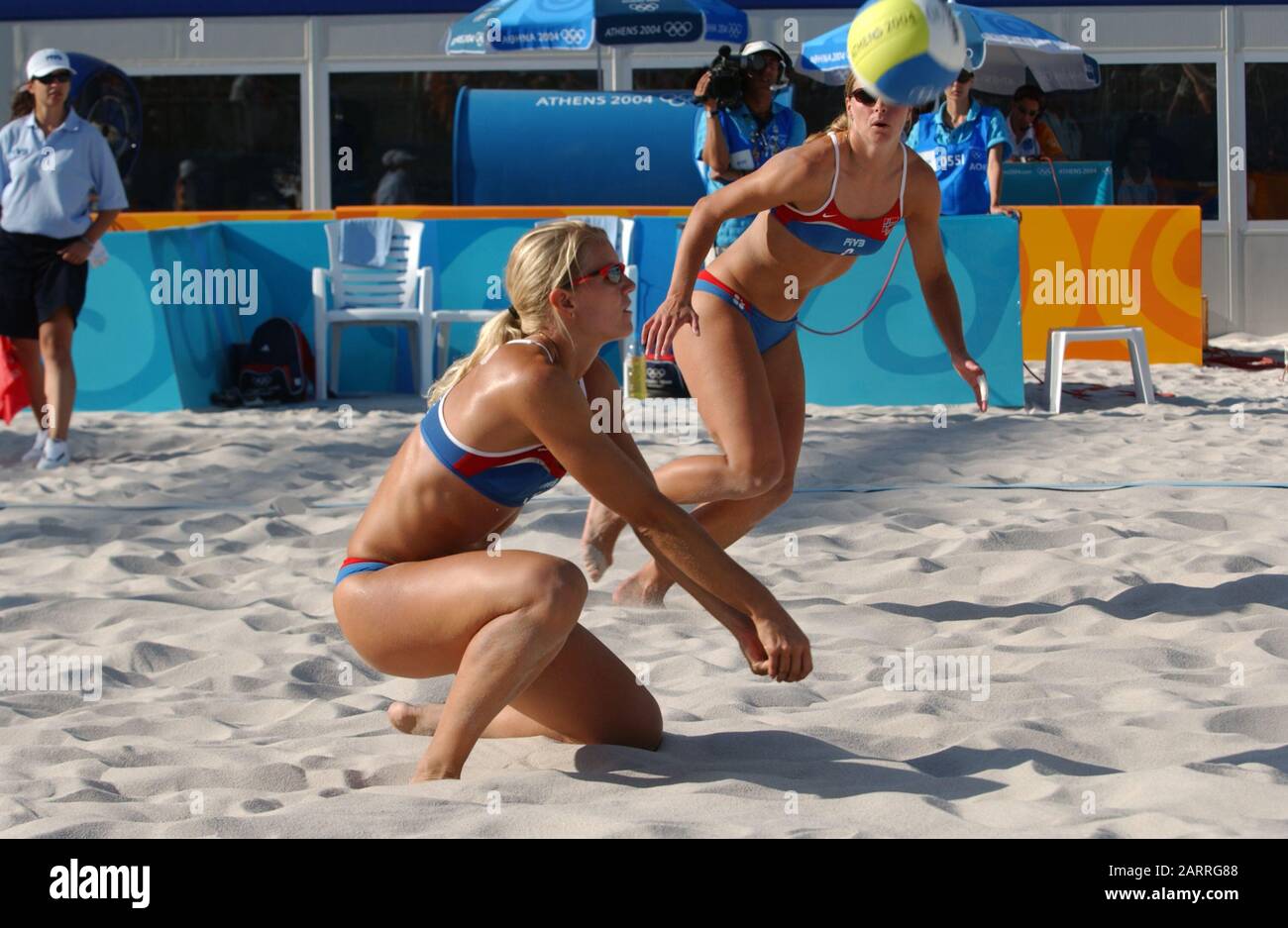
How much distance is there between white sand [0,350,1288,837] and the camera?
2.52 metres

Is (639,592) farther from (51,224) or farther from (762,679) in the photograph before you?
(51,224)

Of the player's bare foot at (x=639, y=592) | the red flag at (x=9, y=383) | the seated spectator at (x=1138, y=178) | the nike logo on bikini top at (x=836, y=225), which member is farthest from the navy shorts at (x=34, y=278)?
the seated spectator at (x=1138, y=178)

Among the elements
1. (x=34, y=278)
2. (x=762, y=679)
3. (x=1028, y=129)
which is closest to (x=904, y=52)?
(x=762, y=679)

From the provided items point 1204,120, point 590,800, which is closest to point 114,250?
point 590,800

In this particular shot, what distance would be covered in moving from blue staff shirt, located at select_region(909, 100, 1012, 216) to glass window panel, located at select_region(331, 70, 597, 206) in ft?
17.9

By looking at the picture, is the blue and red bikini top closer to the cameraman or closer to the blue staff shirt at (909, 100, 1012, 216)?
the cameraman

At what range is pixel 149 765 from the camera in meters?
2.90

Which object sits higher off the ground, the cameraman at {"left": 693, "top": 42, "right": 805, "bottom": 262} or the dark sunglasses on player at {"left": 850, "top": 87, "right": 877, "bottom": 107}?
the cameraman at {"left": 693, "top": 42, "right": 805, "bottom": 262}

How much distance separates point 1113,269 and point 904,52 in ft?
23.6

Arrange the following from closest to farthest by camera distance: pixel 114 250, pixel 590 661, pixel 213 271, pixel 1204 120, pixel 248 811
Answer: pixel 248 811
pixel 590 661
pixel 114 250
pixel 213 271
pixel 1204 120

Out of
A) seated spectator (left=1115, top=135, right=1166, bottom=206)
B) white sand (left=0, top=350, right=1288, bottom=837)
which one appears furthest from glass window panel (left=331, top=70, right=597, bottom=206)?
white sand (left=0, top=350, right=1288, bottom=837)

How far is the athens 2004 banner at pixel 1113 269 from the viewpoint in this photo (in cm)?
1019
